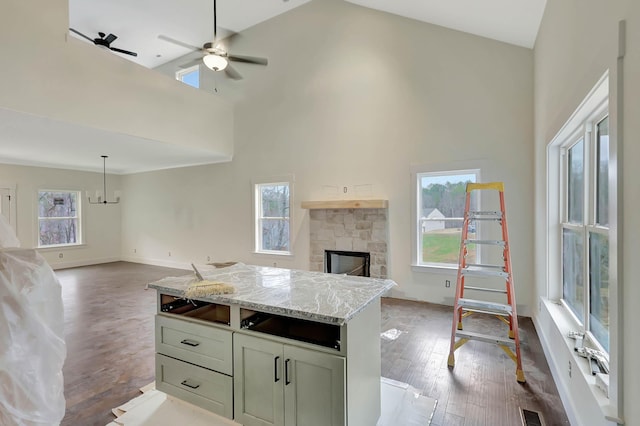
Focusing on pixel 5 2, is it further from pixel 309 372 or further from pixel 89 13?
pixel 309 372

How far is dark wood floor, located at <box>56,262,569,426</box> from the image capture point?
2166 millimetres

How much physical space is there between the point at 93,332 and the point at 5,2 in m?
3.86

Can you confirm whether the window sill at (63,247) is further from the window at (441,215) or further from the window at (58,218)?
the window at (441,215)

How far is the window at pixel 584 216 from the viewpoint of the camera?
1738 millimetres

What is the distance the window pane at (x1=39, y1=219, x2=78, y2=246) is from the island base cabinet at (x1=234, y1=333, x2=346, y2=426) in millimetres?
8613

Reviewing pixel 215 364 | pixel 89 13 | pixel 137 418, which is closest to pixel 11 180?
pixel 89 13

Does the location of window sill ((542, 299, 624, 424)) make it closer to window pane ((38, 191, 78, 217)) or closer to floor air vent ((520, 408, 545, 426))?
floor air vent ((520, 408, 545, 426))

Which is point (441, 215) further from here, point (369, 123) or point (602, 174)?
point (602, 174)

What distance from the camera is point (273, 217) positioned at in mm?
6211

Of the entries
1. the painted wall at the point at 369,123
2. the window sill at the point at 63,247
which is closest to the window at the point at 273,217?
the painted wall at the point at 369,123

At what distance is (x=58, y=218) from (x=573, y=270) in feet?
34.2

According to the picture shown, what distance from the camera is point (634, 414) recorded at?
3.68 ft

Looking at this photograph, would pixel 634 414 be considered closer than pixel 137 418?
Yes

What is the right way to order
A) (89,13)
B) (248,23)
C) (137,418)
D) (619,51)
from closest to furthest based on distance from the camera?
1. (619,51)
2. (137,418)
3. (89,13)
4. (248,23)
